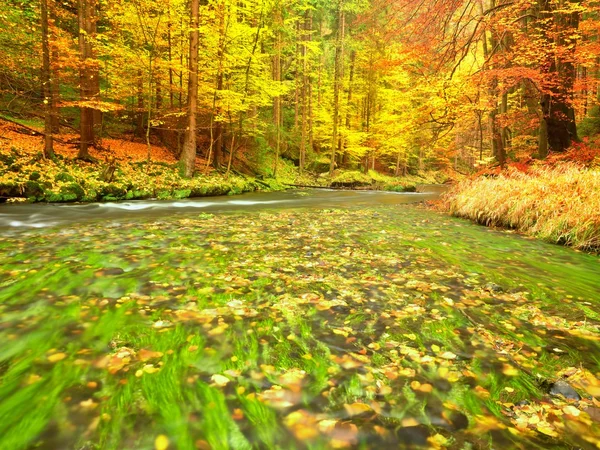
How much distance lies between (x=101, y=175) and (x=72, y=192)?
163cm

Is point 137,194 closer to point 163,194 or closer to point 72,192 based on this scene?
point 163,194

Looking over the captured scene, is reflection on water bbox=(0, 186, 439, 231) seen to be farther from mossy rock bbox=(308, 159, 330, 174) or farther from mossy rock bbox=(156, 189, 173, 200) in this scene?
mossy rock bbox=(308, 159, 330, 174)

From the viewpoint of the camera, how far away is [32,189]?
10.8m

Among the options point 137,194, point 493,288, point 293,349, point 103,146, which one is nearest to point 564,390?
point 293,349

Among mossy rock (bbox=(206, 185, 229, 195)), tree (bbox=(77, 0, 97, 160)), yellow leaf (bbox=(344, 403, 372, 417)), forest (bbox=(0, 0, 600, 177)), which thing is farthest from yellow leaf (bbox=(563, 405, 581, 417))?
tree (bbox=(77, 0, 97, 160))

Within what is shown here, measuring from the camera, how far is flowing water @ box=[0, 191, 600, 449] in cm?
202

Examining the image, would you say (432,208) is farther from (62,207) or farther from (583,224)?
(62,207)

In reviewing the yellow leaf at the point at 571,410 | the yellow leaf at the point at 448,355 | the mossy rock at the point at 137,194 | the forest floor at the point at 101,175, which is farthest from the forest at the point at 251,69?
the yellow leaf at the point at 571,410

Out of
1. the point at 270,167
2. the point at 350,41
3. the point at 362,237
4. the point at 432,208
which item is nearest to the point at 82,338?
the point at 362,237

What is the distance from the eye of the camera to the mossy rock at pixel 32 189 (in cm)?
1071

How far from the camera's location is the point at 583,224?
22.7 feet

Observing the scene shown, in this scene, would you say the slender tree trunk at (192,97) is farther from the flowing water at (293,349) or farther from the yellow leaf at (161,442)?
the yellow leaf at (161,442)

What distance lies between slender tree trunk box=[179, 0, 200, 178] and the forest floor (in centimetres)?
63

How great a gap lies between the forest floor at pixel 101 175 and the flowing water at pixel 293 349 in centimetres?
683
